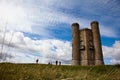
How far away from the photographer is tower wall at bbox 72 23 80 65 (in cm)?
3925

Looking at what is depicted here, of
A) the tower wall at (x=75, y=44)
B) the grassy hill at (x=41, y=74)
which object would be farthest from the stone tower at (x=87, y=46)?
the grassy hill at (x=41, y=74)

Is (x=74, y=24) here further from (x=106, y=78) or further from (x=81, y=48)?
(x=106, y=78)

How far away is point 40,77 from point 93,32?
3750 centimetres

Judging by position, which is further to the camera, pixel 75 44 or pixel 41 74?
pixel 75 44

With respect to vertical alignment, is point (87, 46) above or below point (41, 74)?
above

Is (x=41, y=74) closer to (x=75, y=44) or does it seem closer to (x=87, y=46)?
(x=87, y=46)

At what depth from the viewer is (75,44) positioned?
40312mm

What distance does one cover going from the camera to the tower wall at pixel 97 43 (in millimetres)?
38344

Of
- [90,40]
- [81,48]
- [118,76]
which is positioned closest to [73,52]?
[81,48]

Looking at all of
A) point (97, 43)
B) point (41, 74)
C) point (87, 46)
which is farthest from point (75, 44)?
point (41, 74)

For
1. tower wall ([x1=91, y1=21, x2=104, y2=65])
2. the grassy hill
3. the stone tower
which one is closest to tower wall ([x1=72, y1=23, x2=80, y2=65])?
the stone tower

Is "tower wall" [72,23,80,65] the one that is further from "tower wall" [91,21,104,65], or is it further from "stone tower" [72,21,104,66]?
"tower wall" [91,21,104,65]

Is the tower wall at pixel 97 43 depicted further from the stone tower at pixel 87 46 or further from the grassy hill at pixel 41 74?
the grassy hill at pixel 41 74

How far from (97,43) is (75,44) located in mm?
6043
